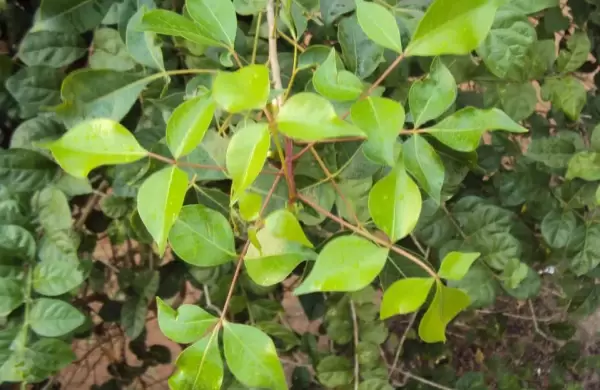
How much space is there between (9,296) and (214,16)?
0.98 feet

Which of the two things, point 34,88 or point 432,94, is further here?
point 34,88

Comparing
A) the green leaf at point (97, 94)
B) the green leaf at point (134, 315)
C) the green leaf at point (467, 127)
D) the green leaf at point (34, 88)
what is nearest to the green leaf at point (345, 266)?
the green leaf at point (467, 127)

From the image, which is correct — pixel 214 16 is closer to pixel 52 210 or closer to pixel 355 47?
pixel 355 47

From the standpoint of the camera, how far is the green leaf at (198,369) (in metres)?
0.39

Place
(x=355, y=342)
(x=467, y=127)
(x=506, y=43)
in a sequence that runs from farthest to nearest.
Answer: (x=355, y=342) < (x=506, y=43) < (x=467, y=127)

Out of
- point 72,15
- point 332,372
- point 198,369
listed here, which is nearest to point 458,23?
point 198,369

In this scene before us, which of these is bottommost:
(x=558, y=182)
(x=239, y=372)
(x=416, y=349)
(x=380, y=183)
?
(x=416, y=349)

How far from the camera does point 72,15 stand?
1.88 ft

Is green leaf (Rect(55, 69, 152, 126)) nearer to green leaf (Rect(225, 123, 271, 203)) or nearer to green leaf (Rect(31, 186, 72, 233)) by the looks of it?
green leaf (Rect(31, 186, 72, 233))

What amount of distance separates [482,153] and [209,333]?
405 millimetres

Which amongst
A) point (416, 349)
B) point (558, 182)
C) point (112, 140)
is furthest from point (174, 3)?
point (416, 349)

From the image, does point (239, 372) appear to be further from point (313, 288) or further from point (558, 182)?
point (558, 182)

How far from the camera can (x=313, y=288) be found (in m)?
0.35

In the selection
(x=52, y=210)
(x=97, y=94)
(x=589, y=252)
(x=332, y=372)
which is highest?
(x=97, y=94)
